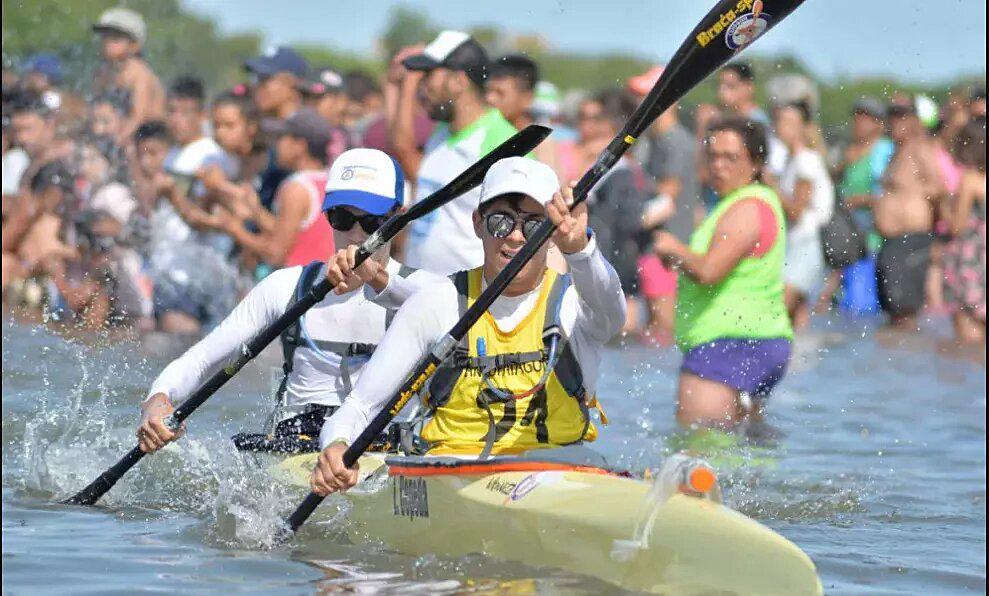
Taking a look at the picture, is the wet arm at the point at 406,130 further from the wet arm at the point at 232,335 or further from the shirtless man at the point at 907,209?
the shirtless man at the point at 907,209

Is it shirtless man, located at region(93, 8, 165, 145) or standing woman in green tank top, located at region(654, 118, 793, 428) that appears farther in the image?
shirtless man, located at region(93, 8, 165, 145)

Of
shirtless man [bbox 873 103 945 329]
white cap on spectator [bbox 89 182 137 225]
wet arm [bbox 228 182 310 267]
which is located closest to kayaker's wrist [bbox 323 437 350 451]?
wet arm [bbox 228 182 310 267]

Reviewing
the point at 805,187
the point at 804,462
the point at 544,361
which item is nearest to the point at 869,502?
the point at 804,462

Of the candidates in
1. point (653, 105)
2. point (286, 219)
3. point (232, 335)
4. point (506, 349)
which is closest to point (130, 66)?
point (286, 219)

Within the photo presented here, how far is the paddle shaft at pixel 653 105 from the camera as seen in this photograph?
237 inches

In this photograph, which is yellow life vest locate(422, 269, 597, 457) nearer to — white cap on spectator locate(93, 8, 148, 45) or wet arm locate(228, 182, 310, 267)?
wet arm locate(228, 182, 310, 267)

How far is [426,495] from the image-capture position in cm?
620

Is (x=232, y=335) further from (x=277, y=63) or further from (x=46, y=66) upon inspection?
(x=46, y=66)

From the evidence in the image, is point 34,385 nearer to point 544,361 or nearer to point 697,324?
point 697,324

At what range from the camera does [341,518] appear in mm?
6707

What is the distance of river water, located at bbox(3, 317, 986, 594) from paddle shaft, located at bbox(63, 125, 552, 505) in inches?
10.0

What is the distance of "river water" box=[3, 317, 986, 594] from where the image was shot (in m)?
6.17

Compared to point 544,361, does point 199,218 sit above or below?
above

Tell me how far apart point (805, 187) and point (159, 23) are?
23.4 ft
